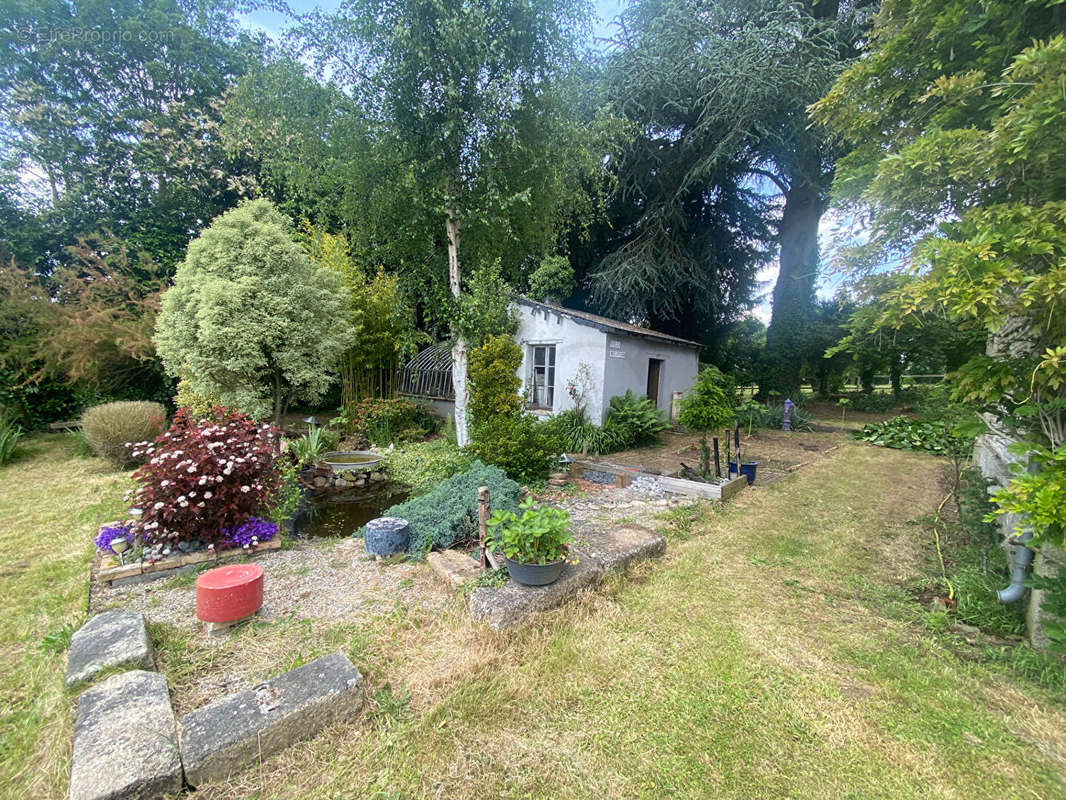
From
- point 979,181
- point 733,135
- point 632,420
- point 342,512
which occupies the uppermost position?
point 733,135

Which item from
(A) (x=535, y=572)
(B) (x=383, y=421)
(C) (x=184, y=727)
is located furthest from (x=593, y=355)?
(C) (x=184, y=727)

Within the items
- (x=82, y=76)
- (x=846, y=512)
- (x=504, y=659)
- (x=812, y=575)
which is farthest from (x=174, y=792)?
(x=82, y=76)

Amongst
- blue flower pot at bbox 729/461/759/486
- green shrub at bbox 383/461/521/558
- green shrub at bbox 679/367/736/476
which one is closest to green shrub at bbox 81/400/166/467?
green shrub at bbox 383/461/521/558

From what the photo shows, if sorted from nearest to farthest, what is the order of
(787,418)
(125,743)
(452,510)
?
(125,743), (452,510), (787,418)

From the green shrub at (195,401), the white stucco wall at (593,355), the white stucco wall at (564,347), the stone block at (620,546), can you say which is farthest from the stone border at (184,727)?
the white stucco wall at (564,347)

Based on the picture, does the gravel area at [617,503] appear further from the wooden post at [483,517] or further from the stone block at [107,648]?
the stone block at [107,648]

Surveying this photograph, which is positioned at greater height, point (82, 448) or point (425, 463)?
point (82, 448)

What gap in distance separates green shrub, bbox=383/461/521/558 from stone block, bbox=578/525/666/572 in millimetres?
824

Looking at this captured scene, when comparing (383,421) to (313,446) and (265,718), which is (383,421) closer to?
(313,446)

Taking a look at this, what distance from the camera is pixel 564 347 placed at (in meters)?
9.35

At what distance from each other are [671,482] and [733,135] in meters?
9.67

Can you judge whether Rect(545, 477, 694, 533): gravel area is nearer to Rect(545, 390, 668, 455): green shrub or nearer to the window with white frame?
Rect(545, 390, 668, 455): green shrub

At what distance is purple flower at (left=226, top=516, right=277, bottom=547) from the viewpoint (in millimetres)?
3861

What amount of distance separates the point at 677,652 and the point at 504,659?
1.07 m
